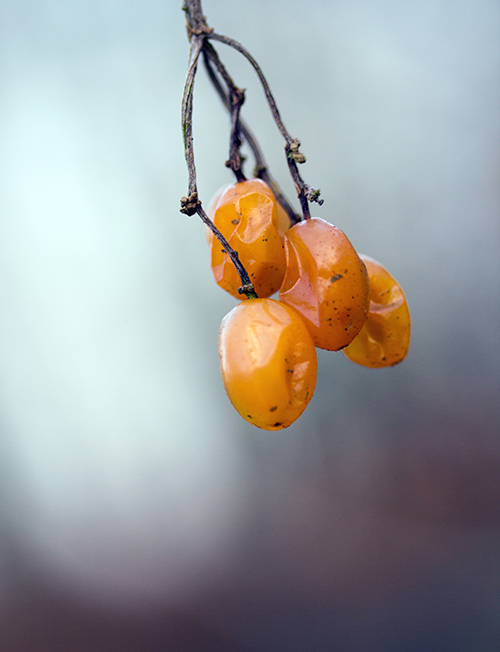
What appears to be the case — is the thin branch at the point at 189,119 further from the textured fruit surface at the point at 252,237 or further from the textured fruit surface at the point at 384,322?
the textured fruit surface at the point at 384,322

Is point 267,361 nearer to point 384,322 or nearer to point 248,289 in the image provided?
point 248,289

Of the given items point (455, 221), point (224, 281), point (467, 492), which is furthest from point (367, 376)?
point (224, 281)

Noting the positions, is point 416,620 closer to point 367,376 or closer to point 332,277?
point 367,376

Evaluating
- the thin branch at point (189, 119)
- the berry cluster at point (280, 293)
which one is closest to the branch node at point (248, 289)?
the berry cluster at point (280, 293)

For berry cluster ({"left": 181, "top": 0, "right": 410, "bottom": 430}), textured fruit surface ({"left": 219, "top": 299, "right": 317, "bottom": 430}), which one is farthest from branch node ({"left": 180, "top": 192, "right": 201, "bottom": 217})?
textured fruit surface ({"left": 219, "top": 299, "right": 317, "bottom": 430})

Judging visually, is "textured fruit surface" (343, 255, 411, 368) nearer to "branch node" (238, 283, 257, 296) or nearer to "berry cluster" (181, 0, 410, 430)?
"berry cluster" (181, 0, 410, 430)

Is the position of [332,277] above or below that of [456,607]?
above
